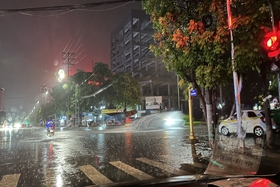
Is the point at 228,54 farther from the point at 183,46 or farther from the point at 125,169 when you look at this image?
the point at 125,169

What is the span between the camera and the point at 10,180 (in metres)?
6.92

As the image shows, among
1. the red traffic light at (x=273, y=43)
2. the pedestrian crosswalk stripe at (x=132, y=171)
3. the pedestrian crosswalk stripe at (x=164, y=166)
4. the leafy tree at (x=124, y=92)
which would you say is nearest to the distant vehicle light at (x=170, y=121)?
the leafy tree at (x=124, y=92)

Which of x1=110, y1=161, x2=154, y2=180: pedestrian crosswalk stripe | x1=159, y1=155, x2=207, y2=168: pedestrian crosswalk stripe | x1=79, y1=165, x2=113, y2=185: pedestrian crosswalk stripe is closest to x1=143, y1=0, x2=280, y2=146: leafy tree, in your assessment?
x1=159, y1=155, x2=207, y2=168: pedestrian crosswalk stripe

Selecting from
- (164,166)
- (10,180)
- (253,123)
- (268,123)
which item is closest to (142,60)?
(253,123)

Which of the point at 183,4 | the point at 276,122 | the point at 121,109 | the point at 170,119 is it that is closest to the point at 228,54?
the point at 183,4

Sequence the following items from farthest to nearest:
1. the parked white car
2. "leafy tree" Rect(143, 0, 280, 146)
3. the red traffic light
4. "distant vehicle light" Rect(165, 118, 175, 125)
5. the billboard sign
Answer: the billboard sign, "distant vehicle light" Rect(165, 118, 175, 125), the parked white car, "leafy tree" Rect(143, 0, 280, 146), the red traffic light

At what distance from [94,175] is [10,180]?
7.20 feet

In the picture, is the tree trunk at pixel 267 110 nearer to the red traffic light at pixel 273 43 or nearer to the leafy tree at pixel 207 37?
the leafy tree at pixel 207 37

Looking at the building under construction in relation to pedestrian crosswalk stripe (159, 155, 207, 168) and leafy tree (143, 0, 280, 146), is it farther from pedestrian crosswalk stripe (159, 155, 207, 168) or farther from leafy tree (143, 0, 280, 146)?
pedestrian crosswalk stripe (159, 155, 207, 168)

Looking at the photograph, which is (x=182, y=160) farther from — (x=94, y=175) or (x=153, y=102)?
(x=153, y=102)

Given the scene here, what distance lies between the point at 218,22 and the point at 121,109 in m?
38.6

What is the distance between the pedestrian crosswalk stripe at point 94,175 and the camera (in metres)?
6.47

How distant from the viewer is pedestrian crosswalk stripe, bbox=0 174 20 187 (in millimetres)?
6480

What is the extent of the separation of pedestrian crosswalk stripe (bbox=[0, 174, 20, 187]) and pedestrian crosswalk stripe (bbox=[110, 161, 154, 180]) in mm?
2911
